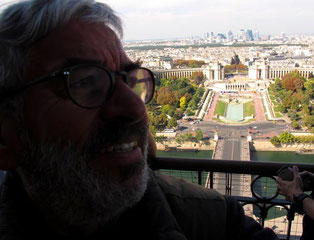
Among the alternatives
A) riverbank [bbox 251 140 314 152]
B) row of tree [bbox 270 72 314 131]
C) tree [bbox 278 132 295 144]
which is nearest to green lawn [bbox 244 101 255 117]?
row of tree [bbox 270 72 314 131]

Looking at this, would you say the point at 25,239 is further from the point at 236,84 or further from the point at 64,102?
the point at 236,84

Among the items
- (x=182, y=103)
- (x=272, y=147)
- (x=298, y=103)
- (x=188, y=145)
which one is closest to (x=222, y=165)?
(x=188, y=145)

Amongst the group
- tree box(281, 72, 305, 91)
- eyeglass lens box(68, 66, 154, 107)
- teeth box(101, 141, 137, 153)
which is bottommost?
tree box(281, 72, 305, 91)

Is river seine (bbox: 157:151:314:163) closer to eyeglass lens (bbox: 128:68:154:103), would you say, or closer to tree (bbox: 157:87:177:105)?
tree (bbox: 157:87:177:105)

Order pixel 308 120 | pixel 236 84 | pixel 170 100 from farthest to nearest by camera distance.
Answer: pixel 236 84
pixel 170 100
pixel 308 120

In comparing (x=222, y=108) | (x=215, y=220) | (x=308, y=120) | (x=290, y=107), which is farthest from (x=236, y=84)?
(x=215, y=220)

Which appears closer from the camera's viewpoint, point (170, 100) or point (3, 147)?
point (3, 147)
